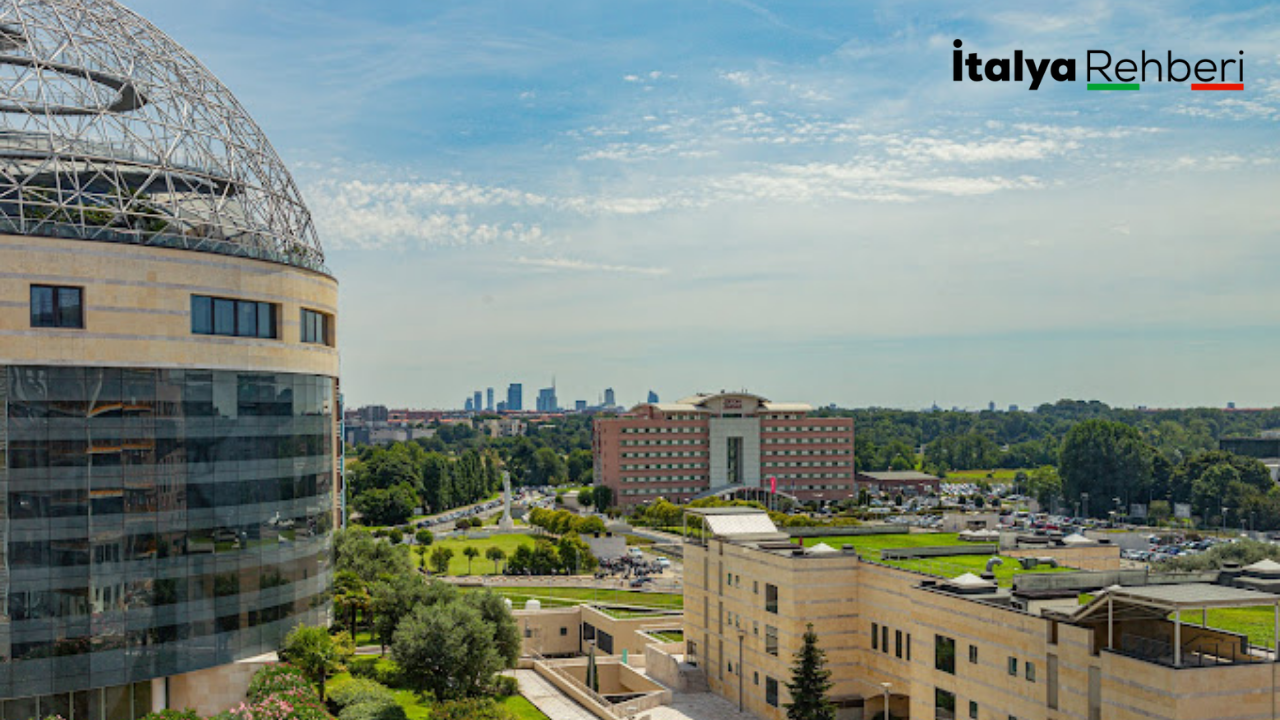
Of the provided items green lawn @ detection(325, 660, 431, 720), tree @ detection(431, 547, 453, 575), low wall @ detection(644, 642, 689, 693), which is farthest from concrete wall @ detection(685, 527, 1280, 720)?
tree @ detection(431, 547, 453, 575)

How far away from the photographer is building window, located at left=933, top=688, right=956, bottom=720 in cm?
5272

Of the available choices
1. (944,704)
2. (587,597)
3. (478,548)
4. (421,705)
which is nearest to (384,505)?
(478,548)

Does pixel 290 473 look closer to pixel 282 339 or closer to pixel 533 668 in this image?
pixel 282 339

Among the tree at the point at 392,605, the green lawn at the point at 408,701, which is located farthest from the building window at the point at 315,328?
the green lawn at the point at 408,701

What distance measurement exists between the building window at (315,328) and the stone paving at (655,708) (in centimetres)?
2575

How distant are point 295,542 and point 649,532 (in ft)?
379

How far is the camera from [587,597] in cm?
10650

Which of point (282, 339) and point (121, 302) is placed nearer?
point (121, 302)

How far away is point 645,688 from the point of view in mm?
76688

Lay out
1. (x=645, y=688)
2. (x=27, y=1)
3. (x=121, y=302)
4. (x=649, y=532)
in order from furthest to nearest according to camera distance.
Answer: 1. (x=649, y=532)
2. (x=645, y=688)
3. (x=27, y=1)
4. (x=121, y=302)

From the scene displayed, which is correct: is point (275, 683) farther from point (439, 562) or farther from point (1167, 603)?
point (439, 562)

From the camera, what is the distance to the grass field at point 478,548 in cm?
13312

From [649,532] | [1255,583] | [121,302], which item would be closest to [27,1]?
[121,302]

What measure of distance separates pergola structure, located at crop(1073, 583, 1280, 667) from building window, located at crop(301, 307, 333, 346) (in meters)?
41.7
